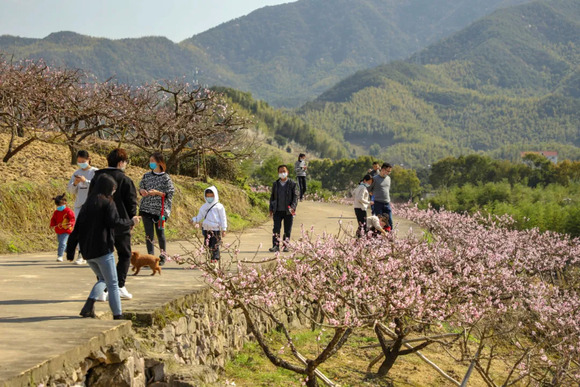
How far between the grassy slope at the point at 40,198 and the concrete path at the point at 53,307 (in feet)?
3.00

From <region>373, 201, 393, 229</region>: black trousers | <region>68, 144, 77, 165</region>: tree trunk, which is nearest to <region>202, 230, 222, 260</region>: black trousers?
<region>373, 201, 393, 229</region>: black trousers

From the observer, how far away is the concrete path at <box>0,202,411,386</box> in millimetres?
5180

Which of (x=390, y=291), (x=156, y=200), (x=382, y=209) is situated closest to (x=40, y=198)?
(x=156, y=200)

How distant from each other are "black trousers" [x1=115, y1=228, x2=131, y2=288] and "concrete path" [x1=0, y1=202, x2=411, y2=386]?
1.20ft

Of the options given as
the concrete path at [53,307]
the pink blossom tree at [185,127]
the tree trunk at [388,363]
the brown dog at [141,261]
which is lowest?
the tree trunk at [388,363]

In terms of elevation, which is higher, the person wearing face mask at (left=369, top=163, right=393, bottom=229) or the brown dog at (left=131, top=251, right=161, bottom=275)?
the person wearing face mask at (left=369, top=163, right=393, bottom=229)

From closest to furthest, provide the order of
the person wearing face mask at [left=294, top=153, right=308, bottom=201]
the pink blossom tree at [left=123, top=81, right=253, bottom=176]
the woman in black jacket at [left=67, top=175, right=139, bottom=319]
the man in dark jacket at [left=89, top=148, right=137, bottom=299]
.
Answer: the woman in black jacket at [left=67, top=175, right=139, bottom=319] → the man in dark jacket at [left=89, top=148, right=137, bottom=299] → the pink blossom tree at [left=123, top=81, right=253, bottom=176] → the person wearing face mask at [left=294, top=153, right=308, bottom=201]

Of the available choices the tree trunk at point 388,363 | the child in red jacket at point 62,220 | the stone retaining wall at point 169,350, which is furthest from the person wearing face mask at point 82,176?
the tree trunk at point 388,363

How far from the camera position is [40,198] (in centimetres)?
1333

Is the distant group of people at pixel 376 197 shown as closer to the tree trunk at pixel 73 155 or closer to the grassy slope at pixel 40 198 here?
the grassy slope at pixel 40 198

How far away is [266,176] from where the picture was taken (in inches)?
1966

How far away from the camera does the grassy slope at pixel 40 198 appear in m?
12.7

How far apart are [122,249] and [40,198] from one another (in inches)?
267

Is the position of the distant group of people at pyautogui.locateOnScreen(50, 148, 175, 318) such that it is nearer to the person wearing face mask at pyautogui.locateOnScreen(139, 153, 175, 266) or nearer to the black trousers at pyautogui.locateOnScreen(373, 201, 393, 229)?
the person wearing face mask at pyautogui.locateOnScreen(139, 153, 175, 266)
